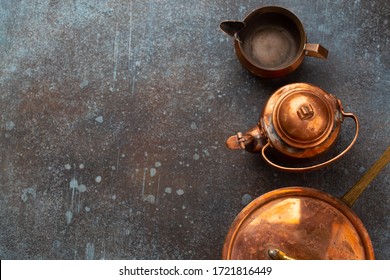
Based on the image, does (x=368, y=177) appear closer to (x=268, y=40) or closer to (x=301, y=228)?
(x=301, y=228)

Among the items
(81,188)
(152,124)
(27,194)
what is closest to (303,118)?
(152,124)

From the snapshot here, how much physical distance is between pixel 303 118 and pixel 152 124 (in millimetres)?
732

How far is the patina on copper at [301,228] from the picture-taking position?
6.08ft

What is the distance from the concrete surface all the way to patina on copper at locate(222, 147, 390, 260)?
0.27m

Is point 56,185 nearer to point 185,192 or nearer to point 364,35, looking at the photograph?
point 185,192

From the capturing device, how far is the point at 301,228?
1872mm

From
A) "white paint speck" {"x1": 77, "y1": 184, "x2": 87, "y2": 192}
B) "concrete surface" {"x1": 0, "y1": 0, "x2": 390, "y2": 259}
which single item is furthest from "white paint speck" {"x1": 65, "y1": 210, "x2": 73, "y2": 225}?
"white paint speck" {"x1": 77, "y1": 184, "x2": 87, "y2": 192}

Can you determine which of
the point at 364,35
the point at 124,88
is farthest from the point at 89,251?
the point at 364,35

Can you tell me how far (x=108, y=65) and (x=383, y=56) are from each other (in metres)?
1.27

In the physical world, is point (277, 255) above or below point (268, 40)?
below

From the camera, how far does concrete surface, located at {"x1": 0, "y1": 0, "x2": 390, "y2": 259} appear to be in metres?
2.18

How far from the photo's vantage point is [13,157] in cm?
228

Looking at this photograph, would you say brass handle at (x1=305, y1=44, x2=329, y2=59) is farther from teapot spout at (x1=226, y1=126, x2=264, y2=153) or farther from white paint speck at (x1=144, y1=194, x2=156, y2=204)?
white paint speck at (x1=144, y1=194, x2=156, y2=204)

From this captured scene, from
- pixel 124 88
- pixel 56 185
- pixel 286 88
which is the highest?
pixel 286 88
